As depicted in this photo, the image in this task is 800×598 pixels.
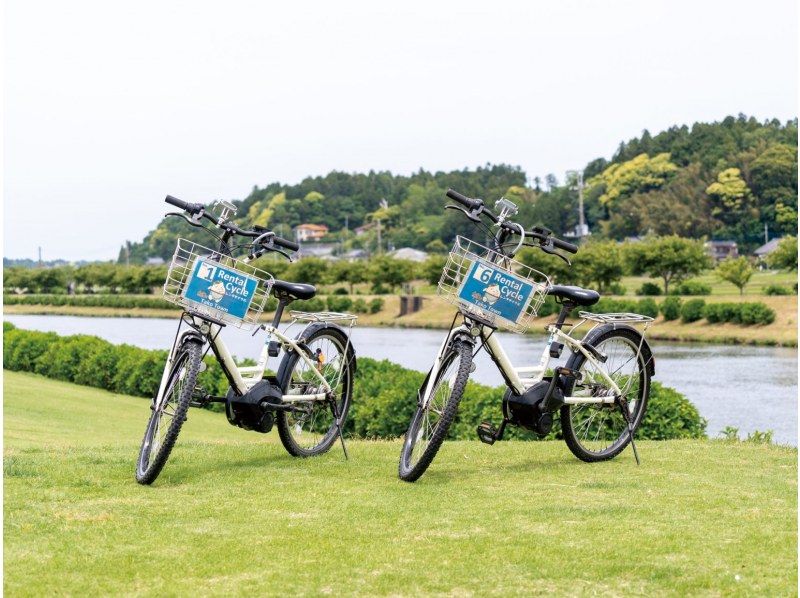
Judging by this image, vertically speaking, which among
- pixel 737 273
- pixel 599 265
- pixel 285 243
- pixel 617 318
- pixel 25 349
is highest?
pixel 737 273

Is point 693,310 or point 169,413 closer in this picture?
point 169,413

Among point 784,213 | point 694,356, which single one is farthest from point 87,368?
point 784,213

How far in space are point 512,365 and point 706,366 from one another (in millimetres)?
26363

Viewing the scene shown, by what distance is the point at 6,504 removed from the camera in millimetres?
5449

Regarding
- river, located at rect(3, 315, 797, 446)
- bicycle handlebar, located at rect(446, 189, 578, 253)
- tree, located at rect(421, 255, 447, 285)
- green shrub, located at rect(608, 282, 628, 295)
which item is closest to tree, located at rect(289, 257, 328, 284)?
tree, located at rect(421, 255, 447, 285)

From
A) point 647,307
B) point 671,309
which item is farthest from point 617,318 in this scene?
point 647,307

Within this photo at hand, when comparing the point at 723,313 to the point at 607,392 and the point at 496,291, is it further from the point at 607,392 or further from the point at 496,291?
the point at 496,291

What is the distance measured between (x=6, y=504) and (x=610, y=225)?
321ft

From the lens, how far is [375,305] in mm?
62312

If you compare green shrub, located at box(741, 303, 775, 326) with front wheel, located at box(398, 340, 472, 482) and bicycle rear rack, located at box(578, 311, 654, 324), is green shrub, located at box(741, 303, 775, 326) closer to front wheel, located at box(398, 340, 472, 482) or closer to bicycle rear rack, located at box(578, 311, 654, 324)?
bicycle rear rack, located at box(578, 311, 654, 324)

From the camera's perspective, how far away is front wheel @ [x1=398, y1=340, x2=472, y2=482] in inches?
243

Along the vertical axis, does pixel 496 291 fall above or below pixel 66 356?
above

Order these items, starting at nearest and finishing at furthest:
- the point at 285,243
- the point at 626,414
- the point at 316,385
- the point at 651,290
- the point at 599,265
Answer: the point at 285,243
the point at 626,414
the point at 316,385
the point at 651,290
the point at 599,265

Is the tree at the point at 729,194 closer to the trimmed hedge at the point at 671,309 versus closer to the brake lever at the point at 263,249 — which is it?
the trimmed hedge at the point at 671,309
